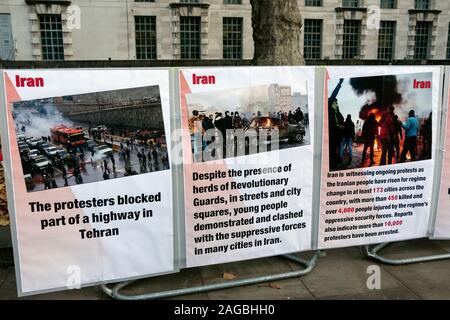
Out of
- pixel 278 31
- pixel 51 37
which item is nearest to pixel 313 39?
pixel 51 37

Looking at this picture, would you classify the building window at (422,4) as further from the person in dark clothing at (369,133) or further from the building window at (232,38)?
the person in dark clothing at (369,133)

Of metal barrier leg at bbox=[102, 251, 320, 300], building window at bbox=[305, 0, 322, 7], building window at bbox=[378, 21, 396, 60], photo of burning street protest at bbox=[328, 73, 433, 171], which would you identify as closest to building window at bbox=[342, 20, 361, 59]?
building window at bbox=[378, 21, 396, 60]

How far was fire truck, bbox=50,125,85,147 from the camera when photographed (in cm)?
343

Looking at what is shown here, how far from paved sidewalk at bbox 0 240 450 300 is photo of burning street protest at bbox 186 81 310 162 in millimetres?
1381

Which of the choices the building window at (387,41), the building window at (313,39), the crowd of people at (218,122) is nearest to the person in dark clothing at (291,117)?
the crowd of people at (218,122)

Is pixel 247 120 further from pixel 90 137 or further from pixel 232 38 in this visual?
pixel 232 38

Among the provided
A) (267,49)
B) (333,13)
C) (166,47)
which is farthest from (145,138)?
(333,13)

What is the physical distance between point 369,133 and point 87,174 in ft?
9.79

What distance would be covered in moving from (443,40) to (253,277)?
40.4 meters

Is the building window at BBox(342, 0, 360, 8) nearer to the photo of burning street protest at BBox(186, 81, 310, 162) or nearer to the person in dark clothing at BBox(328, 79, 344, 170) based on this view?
the person in dark clothing at BBox(328, 79, 344, 170)

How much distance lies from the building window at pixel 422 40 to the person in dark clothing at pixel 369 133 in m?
38.1

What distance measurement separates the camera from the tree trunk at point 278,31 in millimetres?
5906
